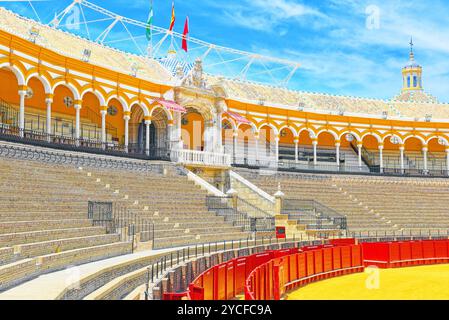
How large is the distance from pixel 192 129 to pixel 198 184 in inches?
349

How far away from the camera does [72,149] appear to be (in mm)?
26156

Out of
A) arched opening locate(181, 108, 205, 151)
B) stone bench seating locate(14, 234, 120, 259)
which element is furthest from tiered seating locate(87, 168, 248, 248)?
arched opening locate(181, 108, 205, 151)

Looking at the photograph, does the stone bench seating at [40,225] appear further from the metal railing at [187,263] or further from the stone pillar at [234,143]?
the stone pillar at [234,143]

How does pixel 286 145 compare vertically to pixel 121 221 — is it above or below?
above

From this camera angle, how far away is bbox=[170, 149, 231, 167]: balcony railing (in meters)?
31.5

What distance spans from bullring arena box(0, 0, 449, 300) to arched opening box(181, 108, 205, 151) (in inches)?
4.0

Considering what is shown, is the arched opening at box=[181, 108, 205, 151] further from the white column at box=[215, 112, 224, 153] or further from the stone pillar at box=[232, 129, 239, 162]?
the stone pillar at box=[232, 129, 239, 162]

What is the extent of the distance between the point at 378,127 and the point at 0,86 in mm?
29666

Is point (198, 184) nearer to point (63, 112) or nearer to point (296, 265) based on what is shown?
point (63, 112)

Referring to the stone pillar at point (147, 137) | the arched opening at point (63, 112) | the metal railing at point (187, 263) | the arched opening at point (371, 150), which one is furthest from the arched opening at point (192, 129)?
the arched opening at point (371, 150)

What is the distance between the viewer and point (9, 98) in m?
27.0

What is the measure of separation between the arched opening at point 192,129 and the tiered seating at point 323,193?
3494 millimetres

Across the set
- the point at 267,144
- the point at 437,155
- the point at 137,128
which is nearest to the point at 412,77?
the point at 437,155
